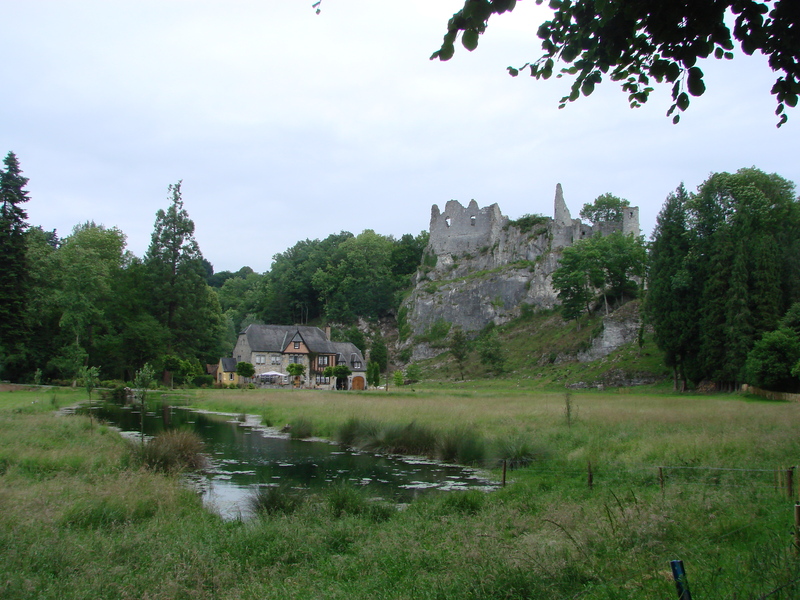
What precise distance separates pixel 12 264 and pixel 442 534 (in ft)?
156

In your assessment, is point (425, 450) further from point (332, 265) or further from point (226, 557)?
point (332, 265)

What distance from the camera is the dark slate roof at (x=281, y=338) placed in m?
75.5

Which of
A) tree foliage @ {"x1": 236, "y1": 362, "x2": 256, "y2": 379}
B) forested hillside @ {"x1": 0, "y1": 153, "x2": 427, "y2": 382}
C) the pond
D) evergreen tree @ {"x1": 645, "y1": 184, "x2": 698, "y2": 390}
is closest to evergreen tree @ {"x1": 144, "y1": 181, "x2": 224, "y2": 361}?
forested hillside @ {"x1": 0, "y1": 153, "x2": 427, "y2": 382}

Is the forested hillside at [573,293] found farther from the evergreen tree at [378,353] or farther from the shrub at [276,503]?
the shrub at [276,503]

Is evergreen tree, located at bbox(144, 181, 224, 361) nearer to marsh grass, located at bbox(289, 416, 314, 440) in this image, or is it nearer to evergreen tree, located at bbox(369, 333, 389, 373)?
evergreen tree, located at bbox(369, 333, 389, 373)

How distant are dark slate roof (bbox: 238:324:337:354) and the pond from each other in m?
46.6

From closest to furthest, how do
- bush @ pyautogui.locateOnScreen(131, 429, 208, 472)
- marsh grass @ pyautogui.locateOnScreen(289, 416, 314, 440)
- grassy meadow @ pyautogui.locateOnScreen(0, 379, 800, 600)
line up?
grassy meadow @ pyautogui.locateOnScreen(0, 379, 800, 600) → bush @ pyautogui.locateOnScreen(131, 429, 208, 472) → marsh grass @ pyautogui.locateOnScreen(289, 416, 314, 440)

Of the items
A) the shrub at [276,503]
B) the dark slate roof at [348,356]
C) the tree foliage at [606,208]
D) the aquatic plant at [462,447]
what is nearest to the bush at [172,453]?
the shrub at [276,503]

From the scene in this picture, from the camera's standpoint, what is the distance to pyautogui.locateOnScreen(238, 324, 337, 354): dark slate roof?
75.5 meters

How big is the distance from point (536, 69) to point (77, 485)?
12.1m

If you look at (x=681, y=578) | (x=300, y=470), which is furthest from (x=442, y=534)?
(x=300, y=470)

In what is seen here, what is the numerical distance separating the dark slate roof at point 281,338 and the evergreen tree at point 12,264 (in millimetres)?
29046

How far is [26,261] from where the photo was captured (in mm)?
47969

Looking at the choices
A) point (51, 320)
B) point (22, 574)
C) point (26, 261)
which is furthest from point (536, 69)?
point (51, 320)
